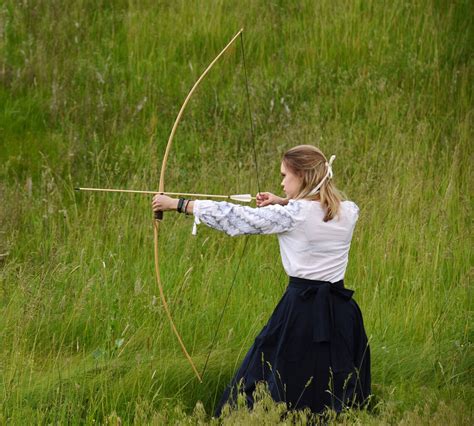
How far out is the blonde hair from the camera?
3.89 m

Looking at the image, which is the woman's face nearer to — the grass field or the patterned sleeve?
the patterned sleeve

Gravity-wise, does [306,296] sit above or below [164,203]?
below

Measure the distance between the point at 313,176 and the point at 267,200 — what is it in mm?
328

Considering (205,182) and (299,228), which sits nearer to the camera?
(299,228)

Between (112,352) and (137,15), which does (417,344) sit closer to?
(112,352)

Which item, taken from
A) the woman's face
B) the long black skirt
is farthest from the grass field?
the woman's face

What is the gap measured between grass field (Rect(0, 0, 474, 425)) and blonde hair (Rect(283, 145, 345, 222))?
0.82 meters

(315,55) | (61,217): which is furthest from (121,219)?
(315,55)

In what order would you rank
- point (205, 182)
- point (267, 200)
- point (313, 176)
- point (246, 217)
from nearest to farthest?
point (246, 217), point (313, 176), point (267, 200), point (205, 182)

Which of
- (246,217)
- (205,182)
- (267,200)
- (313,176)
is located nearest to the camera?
(246,217)

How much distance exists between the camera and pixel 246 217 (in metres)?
3.81

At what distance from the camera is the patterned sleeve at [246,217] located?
150 inches

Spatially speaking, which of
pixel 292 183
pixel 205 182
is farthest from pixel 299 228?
pixel 205 182

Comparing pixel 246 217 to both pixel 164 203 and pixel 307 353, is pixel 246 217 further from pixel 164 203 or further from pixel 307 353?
pixel 307 353
